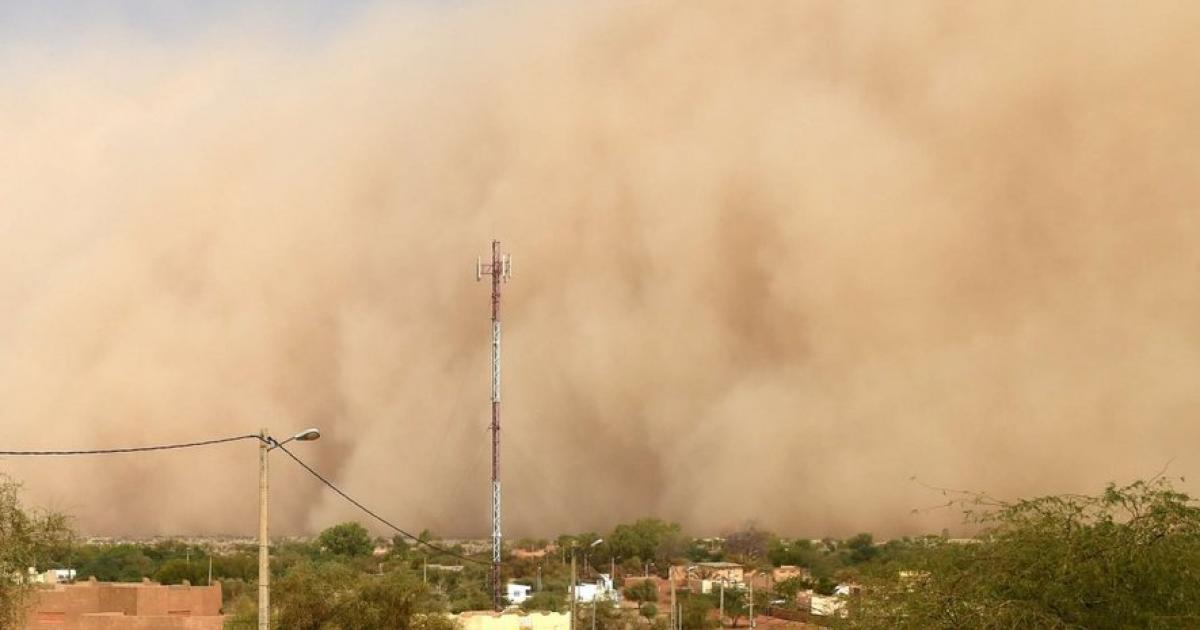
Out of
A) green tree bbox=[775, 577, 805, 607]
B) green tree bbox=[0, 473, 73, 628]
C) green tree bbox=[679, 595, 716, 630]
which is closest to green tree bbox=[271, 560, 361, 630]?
green tree bbox=[0, 473, 73, 628]

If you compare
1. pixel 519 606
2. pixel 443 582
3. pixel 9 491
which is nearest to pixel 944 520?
pixel 443 582

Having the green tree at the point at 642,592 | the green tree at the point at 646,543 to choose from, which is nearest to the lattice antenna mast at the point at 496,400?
the green tree at the point at 642,592

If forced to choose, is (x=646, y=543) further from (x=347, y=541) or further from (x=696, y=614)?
(x=696, y=614)

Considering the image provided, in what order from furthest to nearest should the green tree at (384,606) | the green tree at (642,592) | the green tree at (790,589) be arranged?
the green tree at (642,592) < the green tree at (790,589) < the green tree at (384,606)

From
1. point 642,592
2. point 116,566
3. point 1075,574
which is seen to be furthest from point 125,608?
point 116,566

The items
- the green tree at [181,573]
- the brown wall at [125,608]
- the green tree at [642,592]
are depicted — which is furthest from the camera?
the green tree at [181,573]

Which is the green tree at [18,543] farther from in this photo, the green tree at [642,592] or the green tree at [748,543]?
the green tree at [748,543]

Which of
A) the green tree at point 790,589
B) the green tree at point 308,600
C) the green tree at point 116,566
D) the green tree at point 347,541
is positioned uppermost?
the green tree at point 347,541
